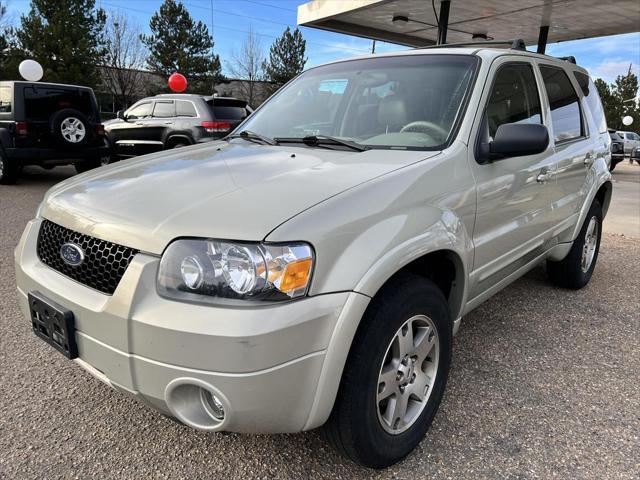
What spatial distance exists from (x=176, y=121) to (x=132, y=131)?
1575mm

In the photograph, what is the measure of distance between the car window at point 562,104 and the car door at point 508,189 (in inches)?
9.2

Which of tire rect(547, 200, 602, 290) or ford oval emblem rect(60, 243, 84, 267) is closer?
ford oval emblem rect(60, 243, 84, 267)

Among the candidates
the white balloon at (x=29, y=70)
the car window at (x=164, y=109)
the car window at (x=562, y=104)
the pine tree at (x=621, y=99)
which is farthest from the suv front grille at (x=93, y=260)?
the pine tree at (x=621, y=99)

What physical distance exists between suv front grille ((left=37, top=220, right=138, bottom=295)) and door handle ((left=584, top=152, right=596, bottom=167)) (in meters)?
3.46

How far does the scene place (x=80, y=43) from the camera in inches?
1133

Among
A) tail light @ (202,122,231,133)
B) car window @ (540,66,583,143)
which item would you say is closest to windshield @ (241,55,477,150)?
car window @ (540,66,583,143)

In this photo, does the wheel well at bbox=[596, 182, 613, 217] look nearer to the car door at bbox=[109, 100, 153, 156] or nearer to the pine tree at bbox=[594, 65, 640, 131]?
the car door at bbox=[109, 100, 153, 156]

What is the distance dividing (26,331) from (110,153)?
24.0 ft

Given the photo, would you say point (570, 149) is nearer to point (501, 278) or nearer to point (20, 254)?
point (501, 278)

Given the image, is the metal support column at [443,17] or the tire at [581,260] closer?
the tire at [581,260]

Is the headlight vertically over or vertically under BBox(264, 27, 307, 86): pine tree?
under

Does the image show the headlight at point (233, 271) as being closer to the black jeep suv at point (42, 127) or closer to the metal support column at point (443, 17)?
the black jeep suv at point (42, 127)

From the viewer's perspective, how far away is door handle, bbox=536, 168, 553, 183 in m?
3.03

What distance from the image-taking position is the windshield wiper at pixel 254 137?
2.83 metres
